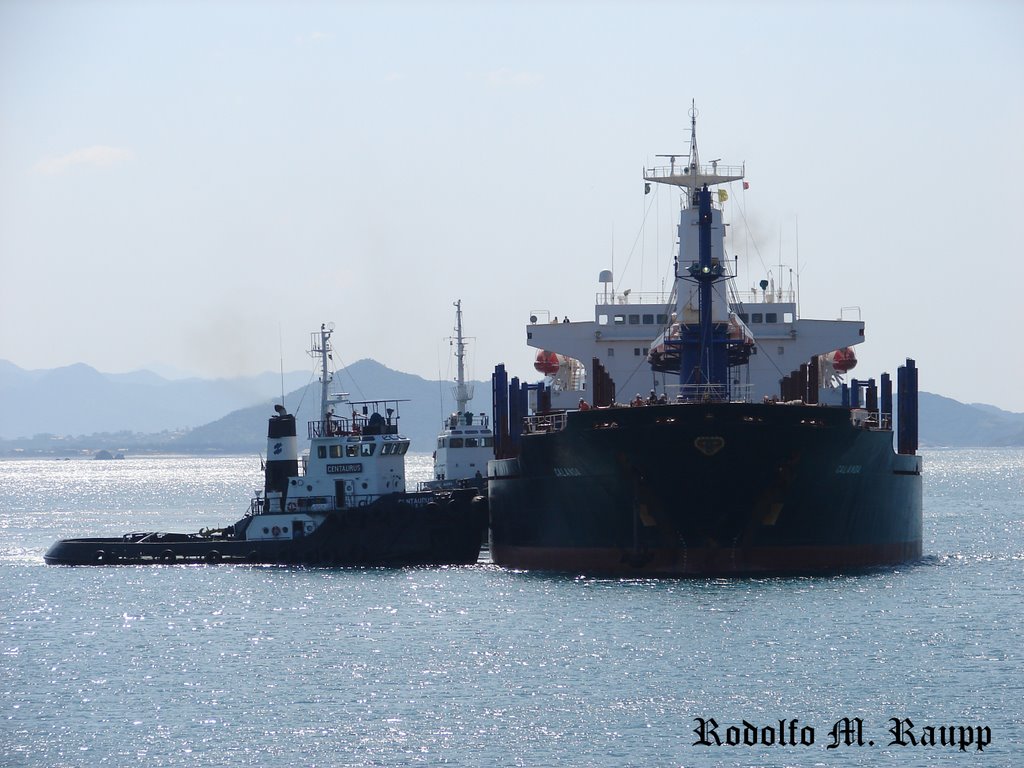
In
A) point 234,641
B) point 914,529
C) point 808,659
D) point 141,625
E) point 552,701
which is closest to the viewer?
point 552,701

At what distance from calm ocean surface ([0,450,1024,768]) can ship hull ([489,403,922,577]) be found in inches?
40.8

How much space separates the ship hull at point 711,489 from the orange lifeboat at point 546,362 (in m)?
13.2

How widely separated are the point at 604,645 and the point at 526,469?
14.1 m

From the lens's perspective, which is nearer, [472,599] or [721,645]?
[721,645]

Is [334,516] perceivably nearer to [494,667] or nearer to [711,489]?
[711,489]

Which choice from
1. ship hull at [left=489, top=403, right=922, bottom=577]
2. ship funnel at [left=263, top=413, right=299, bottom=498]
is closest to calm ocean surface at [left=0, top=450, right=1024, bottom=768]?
ship hull at [left=489, top=403, right=922, bottom=577]

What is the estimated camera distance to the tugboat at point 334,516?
52.9 metres

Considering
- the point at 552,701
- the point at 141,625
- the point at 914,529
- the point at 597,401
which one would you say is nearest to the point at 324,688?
the point at 552,701

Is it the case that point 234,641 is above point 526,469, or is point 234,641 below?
below

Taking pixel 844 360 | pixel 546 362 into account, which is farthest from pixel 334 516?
pixel 844 360

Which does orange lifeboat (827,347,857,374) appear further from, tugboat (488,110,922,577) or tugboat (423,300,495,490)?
tugboat (423,300,495,490)

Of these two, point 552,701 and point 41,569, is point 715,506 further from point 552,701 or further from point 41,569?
point 41,569

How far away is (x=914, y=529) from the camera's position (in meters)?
53.4

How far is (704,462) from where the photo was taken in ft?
140
